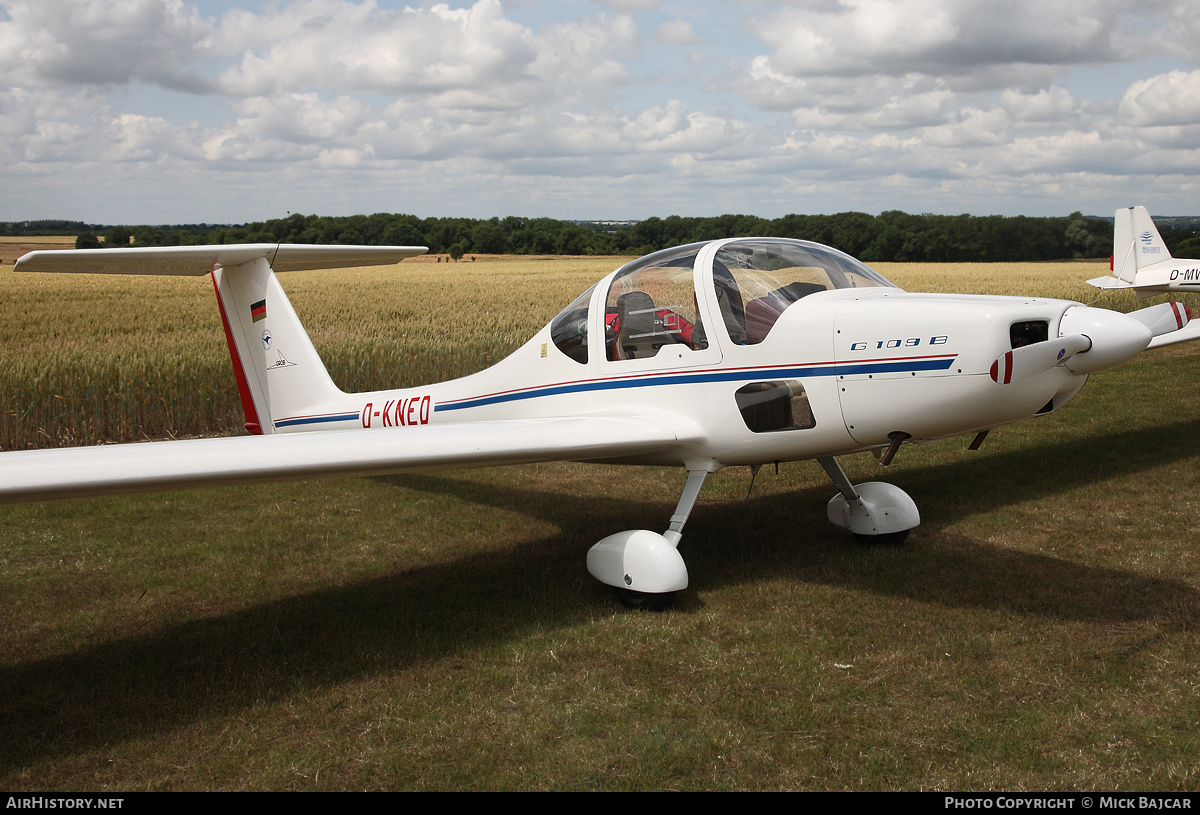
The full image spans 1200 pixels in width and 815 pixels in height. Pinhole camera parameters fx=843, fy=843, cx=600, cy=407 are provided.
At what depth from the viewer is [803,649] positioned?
15.1 feet

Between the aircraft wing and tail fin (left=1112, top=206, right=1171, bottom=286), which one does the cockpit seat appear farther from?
tail fin (left=1112, top=206, right=1171, bottom=286)

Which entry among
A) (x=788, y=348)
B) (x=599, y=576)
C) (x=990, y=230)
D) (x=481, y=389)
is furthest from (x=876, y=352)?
(x=990, y=230)

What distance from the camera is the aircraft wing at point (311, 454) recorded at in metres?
3.64

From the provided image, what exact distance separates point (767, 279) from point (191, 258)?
4564mm

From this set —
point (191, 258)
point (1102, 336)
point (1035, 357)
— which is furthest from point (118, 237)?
point (1102, 336)

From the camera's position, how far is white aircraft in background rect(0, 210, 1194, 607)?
4.33m

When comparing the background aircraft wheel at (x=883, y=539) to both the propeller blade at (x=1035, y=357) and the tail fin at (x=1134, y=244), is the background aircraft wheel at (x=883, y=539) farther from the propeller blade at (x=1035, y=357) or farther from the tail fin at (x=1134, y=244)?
the tail fin at (x=1134, y=244)

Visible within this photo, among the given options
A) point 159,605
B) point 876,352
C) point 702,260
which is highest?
point 702,260

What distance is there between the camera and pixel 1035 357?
4.43m

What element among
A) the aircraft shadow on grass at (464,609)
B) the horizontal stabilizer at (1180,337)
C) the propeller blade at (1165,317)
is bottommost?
the aircraft shadow on grass at (464,609)

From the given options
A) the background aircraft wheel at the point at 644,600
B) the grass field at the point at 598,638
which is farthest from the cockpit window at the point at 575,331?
the background aircraft wheel at the point at 644,600

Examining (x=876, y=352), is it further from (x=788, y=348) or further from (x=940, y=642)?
(x=940, y=642)

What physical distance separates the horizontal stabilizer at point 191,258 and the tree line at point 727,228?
115 feet

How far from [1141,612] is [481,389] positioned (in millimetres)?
4685
